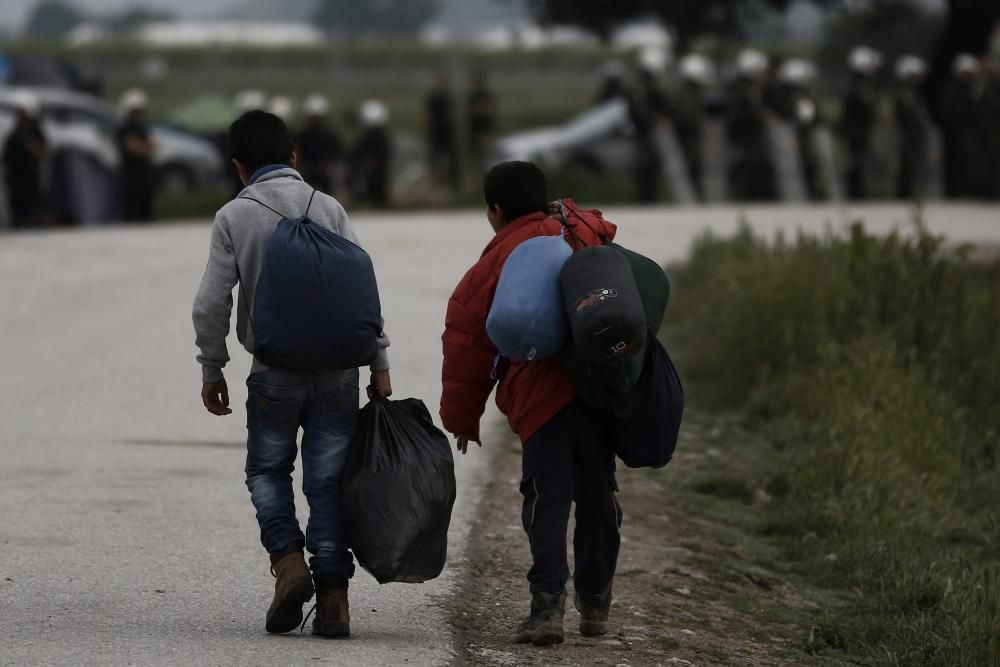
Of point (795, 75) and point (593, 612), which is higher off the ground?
point (795, 75)

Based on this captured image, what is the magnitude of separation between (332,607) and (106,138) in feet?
76.1

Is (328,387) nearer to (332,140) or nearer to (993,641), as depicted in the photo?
(993,641)

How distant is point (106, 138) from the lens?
93.8 ft

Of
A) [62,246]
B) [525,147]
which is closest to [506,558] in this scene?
[62,246]

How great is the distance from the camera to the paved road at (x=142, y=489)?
20.2ft

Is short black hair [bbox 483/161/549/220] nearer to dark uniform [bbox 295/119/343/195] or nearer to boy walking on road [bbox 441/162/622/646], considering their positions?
boy walking on road [bbox 441/162/622/646]

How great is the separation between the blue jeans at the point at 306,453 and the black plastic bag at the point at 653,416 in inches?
32.1

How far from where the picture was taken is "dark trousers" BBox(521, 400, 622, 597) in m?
6.17

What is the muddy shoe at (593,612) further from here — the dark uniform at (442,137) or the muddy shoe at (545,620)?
the dark uniform at (442,137)

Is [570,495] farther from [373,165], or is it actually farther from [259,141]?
[373,165]

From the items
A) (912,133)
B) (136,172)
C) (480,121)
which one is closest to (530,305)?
(136,172)

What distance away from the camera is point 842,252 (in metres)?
13.8

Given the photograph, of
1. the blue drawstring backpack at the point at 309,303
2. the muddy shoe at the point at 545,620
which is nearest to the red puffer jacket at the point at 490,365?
the blue drawstring backpack at the point at 309,303

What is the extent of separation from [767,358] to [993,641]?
5.82 m
